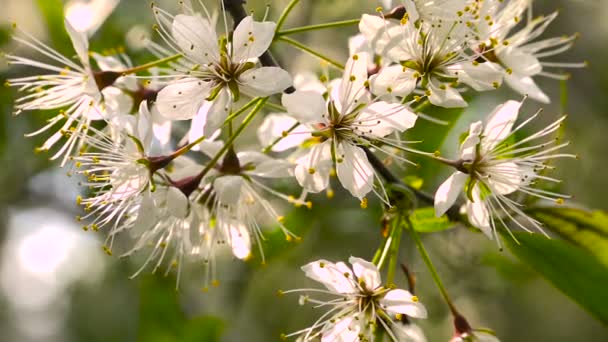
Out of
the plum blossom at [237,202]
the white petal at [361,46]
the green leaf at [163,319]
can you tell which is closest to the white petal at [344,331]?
the plum blossom at [237,202]

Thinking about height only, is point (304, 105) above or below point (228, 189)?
above

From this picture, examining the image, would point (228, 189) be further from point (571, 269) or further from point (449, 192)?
point (571, 269)

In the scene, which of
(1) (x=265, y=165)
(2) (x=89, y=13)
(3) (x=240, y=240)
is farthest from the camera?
(2) (x=89, y=13)

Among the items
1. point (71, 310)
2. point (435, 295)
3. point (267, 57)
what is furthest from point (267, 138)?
point (71, 310)

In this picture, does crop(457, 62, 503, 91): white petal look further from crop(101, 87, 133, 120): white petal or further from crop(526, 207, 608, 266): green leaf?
crop(101, 87, 133, 120): white petal

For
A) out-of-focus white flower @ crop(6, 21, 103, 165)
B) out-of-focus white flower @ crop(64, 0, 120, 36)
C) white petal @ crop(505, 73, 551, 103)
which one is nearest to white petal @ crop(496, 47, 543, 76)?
white petal @ crop(505, 73, 551, 103)

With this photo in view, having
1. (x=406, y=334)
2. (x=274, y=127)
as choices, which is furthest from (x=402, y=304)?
(x=274, y=127)
